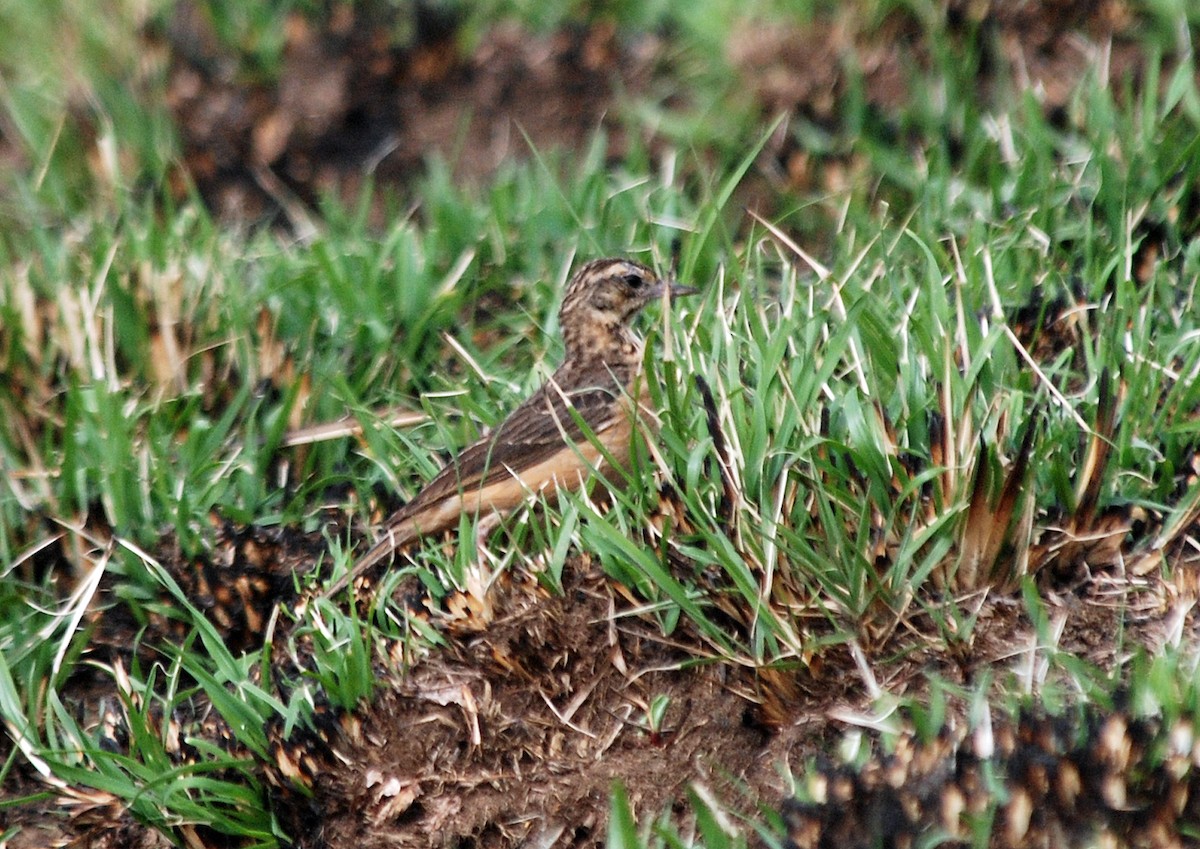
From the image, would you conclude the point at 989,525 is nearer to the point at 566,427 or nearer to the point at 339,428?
the point at 566,427

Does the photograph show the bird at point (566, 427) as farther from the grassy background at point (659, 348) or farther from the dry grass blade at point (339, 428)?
the dry grass blade at point (339, 428)

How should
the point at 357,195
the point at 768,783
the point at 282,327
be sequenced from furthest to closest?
the point at 357,195
the point at 282,327
the point at 768,783

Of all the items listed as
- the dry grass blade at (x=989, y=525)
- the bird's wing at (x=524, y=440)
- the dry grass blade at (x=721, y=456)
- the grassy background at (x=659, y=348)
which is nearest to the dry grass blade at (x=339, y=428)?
the grassy background at (x=659, y=348)

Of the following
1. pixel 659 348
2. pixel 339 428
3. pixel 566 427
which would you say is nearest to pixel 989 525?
pixel 566 427

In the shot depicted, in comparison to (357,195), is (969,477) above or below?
above

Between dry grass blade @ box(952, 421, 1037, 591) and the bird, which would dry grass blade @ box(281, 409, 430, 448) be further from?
dry grass blade @ box(952, 421, 1037, 591)

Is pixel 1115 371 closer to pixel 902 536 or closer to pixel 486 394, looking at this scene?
pixel 902 536

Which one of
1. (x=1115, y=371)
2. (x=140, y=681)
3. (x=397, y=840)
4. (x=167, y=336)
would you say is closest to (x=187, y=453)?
(x=167, y=336)
